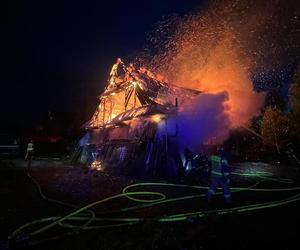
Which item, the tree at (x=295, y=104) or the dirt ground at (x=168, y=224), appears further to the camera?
the tree at (x=295, y=104)

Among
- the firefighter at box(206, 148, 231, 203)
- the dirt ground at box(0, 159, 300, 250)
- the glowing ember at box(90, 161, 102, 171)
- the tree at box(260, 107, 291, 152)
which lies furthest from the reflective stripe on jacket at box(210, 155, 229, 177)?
the tree at box(260, 107, 291, 152)

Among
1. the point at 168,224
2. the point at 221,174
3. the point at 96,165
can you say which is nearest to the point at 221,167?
the point at 221,174

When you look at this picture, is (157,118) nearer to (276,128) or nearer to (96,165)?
(96,165)

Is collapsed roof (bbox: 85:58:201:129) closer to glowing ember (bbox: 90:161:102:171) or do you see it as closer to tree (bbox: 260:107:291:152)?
glowing ember (bbox: 90:161:102:171)

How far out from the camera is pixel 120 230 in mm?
5434

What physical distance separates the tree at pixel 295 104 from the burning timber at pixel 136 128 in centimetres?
1407

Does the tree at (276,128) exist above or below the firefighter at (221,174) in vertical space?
above

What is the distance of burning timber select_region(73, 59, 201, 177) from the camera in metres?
13.6

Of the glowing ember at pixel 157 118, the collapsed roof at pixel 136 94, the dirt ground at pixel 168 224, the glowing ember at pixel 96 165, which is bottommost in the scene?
the dirt ground at pixel 168 224

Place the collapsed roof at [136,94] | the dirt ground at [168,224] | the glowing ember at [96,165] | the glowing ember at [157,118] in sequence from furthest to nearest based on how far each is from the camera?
the glowing ember at [96,165]
the collapsed roof at [136,94]
the glowing ember at [157,118]
the dirt ground at [168,224]

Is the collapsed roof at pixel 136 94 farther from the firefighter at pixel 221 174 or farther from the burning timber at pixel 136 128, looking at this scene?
the firefighter at pixel 221 174

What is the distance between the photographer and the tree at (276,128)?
88.6ft

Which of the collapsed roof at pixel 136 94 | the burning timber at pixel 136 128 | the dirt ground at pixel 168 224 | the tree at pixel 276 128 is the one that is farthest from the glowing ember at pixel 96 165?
the tree at pixel 276 128

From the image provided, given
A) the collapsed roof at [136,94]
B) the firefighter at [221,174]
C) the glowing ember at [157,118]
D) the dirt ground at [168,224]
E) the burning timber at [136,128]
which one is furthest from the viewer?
the collapsed roof at [136,94]
